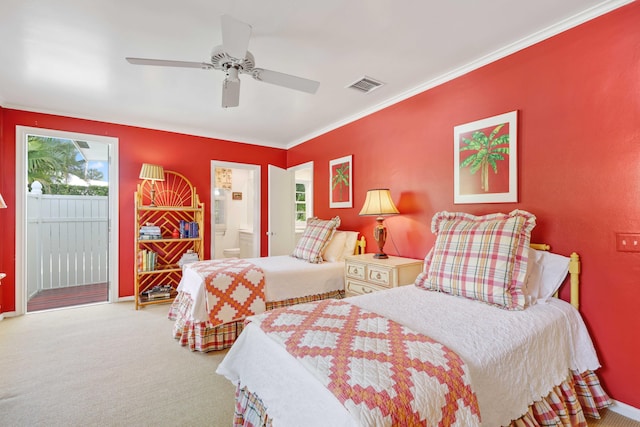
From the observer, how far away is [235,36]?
5.80ft

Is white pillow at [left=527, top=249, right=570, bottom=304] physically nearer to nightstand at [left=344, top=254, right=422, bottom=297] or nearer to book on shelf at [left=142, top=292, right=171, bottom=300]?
nightstand at [left=344, top=254, right=422, bottom=297]

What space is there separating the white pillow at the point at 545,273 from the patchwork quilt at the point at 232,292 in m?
2.17

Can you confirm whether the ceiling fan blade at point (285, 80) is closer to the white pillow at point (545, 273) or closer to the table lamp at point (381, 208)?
the table lamp at point (381, 208)

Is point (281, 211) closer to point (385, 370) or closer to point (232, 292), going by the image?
point (232, 292)

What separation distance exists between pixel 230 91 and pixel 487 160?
6.85ft

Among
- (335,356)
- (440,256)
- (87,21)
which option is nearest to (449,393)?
(335,356)

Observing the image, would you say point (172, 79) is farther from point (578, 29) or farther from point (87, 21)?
point (578, 29)

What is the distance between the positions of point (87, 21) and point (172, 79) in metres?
0.86

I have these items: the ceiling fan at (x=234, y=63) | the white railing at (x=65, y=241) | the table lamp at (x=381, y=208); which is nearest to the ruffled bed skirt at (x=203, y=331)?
the table lamp at (x=381, y=208)

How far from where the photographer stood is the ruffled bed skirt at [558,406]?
1.36m

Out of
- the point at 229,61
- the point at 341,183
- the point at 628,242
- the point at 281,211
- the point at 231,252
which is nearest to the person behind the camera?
the point at 628,242

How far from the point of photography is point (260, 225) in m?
5.19

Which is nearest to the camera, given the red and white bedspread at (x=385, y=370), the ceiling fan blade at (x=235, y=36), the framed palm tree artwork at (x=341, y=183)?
the red and white bedspread at (x=385, y=370)

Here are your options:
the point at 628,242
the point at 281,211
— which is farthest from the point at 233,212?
the point at 628,242
